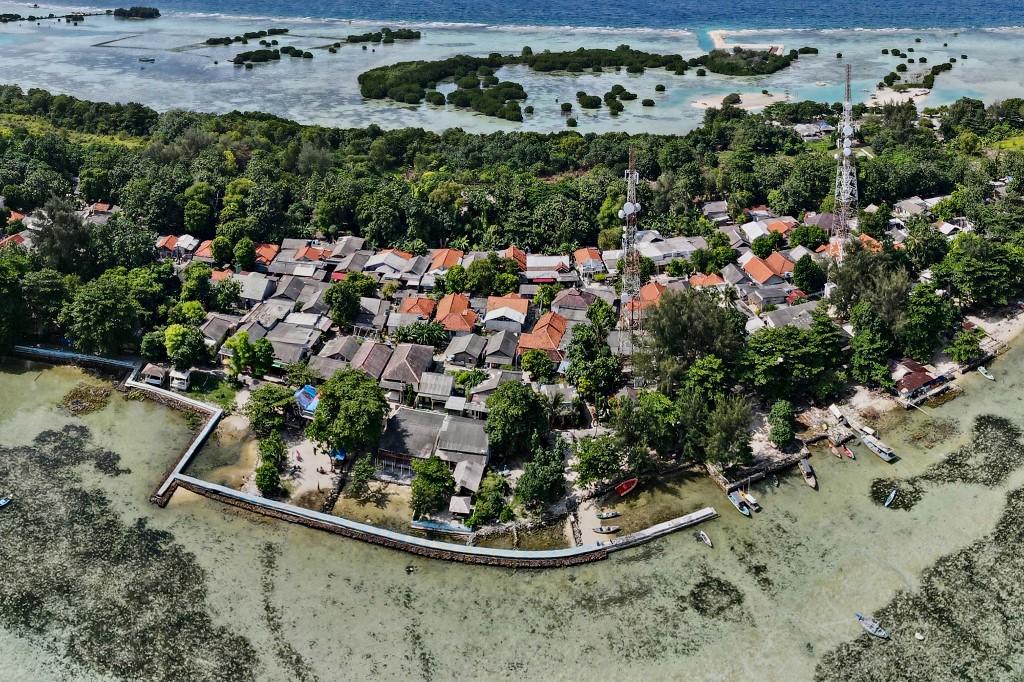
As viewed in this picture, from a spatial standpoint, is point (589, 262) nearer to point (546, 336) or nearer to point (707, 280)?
point (707, 280)

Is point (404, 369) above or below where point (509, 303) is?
below

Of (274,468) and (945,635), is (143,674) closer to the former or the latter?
(274,468)

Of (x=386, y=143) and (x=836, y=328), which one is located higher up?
(x=386, y=143)

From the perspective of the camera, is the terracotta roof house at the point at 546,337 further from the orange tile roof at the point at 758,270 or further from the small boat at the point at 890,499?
the small boat at the point at 890,499

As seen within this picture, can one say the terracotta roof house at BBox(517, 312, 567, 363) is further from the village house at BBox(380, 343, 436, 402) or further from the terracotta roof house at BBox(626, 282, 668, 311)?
the village house at BBox(380, 343, 436, 402)

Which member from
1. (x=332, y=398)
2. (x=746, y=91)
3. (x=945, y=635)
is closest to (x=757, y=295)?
(x=945, y=635)

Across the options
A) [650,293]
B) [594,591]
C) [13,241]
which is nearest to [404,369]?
[594,591]
